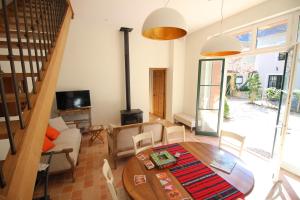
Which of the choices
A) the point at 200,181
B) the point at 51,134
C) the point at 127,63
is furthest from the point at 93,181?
the point at 127,63

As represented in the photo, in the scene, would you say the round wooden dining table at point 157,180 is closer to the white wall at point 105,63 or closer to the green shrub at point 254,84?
the white wall at point 105,63

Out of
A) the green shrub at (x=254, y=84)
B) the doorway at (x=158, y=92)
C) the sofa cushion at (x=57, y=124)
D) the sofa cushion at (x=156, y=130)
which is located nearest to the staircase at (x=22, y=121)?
the sofa cushion at (x=156, y=130)

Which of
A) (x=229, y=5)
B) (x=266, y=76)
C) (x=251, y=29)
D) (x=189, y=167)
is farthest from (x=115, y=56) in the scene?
(x=266, y=76)

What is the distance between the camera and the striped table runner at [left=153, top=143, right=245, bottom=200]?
1368mm

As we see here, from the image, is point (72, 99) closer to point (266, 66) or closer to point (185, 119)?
point (185, 119)

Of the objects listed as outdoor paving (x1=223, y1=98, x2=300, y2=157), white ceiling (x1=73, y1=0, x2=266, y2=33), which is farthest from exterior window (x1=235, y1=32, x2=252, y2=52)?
outdoor paving (x1=223, y1=98, x2=300, y2=157)

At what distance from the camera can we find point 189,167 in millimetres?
1752

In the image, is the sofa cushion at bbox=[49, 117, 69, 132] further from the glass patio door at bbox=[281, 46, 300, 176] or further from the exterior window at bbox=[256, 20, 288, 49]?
the exterior window at bbox=[256, 20, 288, 49]

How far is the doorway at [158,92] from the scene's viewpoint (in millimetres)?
5950

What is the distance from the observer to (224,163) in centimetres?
184

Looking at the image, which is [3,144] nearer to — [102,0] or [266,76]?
[102,0]

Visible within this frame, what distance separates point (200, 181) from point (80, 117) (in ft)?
13.0

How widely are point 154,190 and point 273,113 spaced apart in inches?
289

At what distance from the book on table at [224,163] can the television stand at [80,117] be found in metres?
3.54
